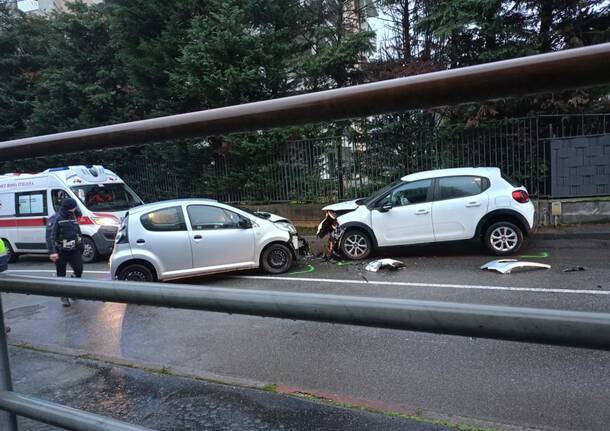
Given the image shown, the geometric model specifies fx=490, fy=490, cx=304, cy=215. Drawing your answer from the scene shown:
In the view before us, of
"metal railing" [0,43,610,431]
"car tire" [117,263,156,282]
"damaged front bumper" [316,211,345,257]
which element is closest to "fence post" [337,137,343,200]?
"damaged front bumper" [316,211,345,257]

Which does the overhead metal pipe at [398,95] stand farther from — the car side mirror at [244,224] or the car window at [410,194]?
the car window at [410,194]

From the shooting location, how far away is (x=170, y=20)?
1500cm

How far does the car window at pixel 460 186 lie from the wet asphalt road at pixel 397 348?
52.2 inches

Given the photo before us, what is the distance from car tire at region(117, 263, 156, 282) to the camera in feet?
28.0

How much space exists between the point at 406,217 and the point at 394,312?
9.12 m

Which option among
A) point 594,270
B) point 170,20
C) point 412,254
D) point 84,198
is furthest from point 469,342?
point 170,20

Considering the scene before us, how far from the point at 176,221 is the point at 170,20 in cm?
891

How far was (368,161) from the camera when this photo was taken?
14195mm

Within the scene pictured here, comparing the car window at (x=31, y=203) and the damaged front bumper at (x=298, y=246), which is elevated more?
the car window at (x=31, y=203)

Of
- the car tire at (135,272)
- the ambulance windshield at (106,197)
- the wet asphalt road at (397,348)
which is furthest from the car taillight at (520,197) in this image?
the ambulance windshield at (106,197)

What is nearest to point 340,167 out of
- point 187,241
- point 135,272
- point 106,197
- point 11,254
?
point 106,197

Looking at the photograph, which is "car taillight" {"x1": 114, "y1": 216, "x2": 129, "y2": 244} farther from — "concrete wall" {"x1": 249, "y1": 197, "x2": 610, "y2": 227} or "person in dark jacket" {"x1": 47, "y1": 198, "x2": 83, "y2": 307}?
"concrete wall" {"x1": 249, "y1": 197, "x2": 610, "y2": 227}

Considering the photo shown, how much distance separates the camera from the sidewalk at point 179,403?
2.62 meters

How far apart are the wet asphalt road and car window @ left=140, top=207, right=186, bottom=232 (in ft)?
4.64
